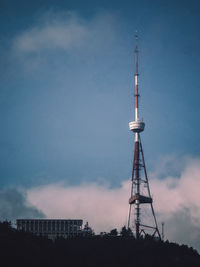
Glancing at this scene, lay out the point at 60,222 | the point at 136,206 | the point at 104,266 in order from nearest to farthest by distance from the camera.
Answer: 1. the point at 104,266
2. the point at 136,206
3. the point at 60,222

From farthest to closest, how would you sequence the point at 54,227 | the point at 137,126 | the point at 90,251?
the point at 54,227, the point at 137,126, the point at 90,251

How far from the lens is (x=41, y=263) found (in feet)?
362

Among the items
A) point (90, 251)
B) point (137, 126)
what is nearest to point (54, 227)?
point (90, 251)

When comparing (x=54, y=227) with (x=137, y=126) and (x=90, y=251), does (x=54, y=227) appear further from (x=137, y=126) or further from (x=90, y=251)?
(x=137, y=126)

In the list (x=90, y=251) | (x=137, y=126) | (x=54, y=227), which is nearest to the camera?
(x=90, y=251)

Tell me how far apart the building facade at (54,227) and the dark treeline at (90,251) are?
12.4 meters

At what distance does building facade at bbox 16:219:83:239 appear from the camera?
157 meters

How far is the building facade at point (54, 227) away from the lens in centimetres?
15662

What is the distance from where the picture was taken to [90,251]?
127125 mm

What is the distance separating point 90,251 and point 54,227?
32375mm

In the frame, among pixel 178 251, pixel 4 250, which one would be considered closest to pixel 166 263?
pixel 178 251

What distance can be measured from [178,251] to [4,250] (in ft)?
184

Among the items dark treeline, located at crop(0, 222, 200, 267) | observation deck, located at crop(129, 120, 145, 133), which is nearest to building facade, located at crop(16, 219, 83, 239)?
dark treeline, located at crop(0, 222, 200, 267)

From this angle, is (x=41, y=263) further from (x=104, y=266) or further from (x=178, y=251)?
(x=178, y=251)
